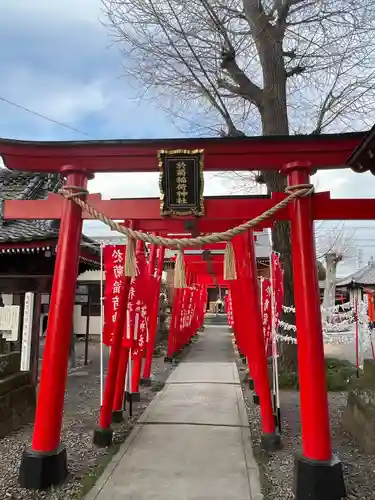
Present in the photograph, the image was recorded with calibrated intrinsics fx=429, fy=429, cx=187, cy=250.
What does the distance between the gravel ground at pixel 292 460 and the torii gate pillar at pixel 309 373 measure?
1.02ft

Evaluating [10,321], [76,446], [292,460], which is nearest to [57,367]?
[76,446]

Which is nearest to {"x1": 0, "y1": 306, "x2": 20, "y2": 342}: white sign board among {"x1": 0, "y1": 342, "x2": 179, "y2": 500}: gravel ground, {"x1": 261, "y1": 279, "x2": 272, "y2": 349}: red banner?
{"x1": 0, "y1": 342, "x2": 179, "y2": 500}: gravel ground

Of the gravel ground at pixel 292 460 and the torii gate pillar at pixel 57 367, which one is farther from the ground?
the torii gate pillar at pixel 57 367

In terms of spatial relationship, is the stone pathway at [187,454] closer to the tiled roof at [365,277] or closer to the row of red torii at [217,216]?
the row of red torii at [217,216]

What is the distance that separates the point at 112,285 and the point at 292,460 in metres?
3.60

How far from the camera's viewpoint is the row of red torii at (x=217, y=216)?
427cm

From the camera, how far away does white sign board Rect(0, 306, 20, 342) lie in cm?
761

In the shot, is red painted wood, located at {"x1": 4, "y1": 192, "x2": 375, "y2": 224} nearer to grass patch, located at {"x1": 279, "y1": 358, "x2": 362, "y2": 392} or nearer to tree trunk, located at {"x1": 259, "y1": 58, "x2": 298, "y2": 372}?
tree trunk, located at {"x1": 259, "y1": 58, "x2": 298, "y2": 372}

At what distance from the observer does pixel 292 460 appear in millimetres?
5340

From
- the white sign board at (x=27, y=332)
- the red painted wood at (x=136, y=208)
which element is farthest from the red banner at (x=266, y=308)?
the white sign board at (x=27, y=332)

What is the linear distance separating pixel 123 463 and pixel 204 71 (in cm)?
806

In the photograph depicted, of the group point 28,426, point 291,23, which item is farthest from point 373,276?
point 28,426

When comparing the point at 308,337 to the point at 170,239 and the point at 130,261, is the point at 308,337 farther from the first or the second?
the point at 130,261

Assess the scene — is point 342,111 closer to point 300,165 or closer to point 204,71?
point 204,71
